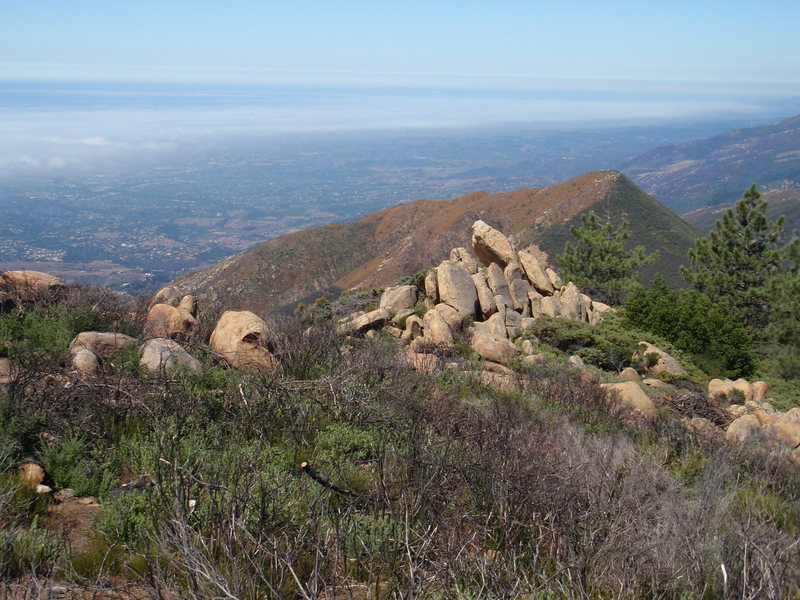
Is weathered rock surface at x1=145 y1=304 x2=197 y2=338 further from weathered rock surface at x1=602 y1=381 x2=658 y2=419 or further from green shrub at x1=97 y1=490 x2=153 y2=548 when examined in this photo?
weathered rock surface at x1=602 y1=381 x2=658 y2=419


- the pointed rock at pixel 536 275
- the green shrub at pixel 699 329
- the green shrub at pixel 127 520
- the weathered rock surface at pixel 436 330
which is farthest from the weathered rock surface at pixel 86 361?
the green shrub at pixel 699 329

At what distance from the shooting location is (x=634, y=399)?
29.1 feet

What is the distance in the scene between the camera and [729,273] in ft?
75.4

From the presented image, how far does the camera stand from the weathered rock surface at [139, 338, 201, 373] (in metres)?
6.23

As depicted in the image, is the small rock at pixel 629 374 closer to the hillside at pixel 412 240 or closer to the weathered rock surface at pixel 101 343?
the weathered rock surface at pixel 101 343

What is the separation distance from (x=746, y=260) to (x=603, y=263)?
226 inches

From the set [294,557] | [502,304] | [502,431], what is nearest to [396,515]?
[294,557]

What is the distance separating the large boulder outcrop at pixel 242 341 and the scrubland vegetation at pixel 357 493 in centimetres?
56

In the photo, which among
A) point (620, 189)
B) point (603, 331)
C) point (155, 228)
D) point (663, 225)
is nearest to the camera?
point (603, 331)

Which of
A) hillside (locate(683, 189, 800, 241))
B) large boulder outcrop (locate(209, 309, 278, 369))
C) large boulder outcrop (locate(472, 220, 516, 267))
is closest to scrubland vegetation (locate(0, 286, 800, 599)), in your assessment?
large boulder outcrop (locate(209, 309, 278, 369))

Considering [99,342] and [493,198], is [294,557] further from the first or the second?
[493,198]

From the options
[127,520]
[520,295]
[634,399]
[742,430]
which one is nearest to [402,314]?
[520,295]

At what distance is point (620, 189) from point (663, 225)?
6596mm

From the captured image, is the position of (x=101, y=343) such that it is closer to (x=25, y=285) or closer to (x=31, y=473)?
(x=25, y=285)
